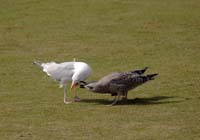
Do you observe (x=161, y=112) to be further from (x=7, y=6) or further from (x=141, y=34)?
(x=7, y=6)

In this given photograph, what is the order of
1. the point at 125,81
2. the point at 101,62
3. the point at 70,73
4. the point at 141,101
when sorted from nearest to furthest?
the point at 125,81 → the point at 141,101 → the point at 70,73 → the point at 101,62

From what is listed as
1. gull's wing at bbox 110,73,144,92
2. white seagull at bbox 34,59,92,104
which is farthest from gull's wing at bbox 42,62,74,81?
gull's wing at bbox 110,73,144,92

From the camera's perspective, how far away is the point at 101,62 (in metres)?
15.2

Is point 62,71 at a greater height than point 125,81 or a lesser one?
greater

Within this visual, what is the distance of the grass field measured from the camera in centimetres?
998

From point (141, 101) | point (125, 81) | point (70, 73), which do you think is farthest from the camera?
point (70, 73)

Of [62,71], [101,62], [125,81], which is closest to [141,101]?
[125,81]

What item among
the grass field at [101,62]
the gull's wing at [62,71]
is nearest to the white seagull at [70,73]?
the gull's wing at [62,71]

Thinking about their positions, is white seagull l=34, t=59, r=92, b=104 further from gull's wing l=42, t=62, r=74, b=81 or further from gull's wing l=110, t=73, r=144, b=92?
gull's wing l=110, t=73, r=144, b=92

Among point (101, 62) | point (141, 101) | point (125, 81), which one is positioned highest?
point (101, 62)

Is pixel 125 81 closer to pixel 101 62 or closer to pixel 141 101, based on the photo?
pixel 141 101

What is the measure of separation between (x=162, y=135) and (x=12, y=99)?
10.9 feet

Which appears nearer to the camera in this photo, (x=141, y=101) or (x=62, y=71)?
(x=141, y=101)

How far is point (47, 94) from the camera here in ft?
40.5
